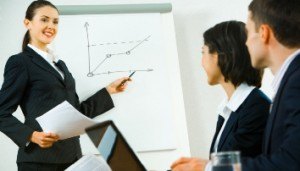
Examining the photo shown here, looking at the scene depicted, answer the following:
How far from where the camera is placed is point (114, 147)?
2.93ft

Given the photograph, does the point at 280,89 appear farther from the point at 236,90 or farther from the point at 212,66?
the point at 212,66

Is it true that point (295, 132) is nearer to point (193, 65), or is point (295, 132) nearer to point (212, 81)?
point (212, 81)

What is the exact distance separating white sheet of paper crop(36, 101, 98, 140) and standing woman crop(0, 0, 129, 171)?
0.15 feet

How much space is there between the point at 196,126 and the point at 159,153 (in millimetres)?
302

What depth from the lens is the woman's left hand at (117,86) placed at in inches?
86.3

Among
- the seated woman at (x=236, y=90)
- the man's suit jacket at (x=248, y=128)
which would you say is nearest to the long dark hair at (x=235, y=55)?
the seated woman at (x=236, y=90)

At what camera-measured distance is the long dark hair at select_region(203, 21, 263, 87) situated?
1.39 metres

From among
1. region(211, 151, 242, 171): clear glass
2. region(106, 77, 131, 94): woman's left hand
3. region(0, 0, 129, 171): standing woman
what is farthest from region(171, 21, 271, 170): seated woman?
region(106, 77, 131, 94): woman's left hand

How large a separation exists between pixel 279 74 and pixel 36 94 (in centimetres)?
111

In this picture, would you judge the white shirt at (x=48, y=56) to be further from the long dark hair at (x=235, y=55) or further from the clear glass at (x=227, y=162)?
the clear glass at (x=227, y=162)

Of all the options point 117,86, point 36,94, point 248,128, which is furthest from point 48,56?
point 248,128

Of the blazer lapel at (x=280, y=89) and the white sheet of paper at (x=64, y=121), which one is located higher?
the blazer lapel at (x=280, y=89)

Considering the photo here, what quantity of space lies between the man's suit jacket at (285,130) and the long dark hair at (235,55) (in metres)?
0.46

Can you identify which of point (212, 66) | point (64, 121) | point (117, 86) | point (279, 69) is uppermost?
point (279, 69)
